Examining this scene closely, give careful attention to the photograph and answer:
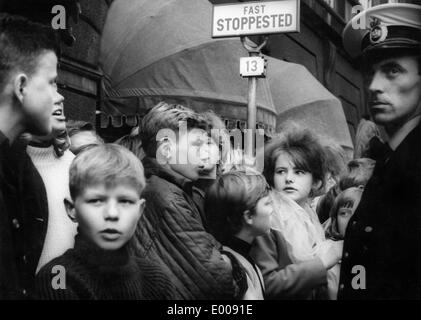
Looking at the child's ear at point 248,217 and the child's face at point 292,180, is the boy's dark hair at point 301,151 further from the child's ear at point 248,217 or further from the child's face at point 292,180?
the child's ear at point 248,217

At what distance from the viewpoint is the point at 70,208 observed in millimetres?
5418

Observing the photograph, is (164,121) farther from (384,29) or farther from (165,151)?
(384,29)

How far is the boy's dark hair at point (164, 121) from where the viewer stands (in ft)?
18.2

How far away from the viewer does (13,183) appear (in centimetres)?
548

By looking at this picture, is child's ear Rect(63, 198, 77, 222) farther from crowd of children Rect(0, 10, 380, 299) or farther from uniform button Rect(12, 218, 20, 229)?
uniform button Rect(12, 218, 20, 229)

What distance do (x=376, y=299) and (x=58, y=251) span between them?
2.24 m

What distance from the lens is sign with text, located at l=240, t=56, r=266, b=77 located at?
5641mm

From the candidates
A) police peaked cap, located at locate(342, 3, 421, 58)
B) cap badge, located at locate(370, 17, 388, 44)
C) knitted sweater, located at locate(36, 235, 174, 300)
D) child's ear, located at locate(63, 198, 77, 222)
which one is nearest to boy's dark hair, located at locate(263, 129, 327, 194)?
police peaked cap, located at locate(342, 3, 421, 58)

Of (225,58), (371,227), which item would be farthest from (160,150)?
(371,227)

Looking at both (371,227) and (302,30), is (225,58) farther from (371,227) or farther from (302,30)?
(371,227)

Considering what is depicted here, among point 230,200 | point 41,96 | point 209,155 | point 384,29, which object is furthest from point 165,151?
point 384,29

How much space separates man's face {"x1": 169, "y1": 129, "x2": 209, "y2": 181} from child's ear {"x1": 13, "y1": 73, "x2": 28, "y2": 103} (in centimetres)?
117

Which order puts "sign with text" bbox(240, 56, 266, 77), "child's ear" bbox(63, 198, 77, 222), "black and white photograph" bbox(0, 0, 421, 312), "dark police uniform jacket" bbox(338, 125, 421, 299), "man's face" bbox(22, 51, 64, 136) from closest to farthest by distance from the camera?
"dark police uniform jacket" bbox(338, 125, 421, 299) < "black and white photograph" bbox(0, 0, 421, 312) < "child's ear" bbox(63, 198, 77, 222) < "man's face" bbox(22, 51, 64, 136) < "sign with text" bbox(240, 56, 266, 77)

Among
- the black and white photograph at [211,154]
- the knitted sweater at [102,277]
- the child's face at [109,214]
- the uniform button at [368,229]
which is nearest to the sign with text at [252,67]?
the black and white photograph at [211,154]
